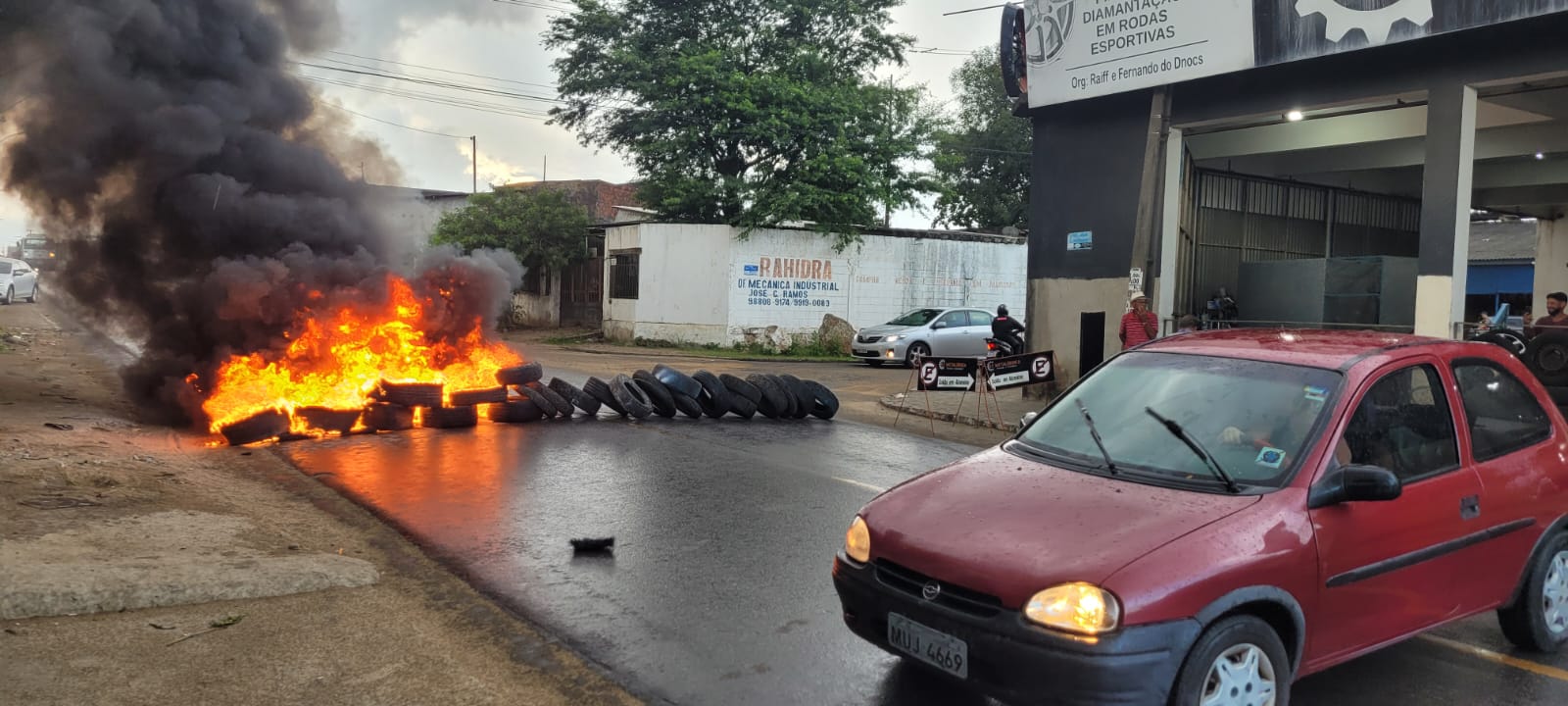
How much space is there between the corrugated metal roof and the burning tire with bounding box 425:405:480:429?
2826cm

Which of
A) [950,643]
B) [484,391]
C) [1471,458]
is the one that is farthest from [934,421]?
[950,643]

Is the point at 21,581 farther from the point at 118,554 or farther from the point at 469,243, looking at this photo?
the point at 469,243

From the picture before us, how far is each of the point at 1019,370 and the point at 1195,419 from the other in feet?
29.5

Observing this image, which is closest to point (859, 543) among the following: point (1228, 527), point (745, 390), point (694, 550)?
point (1228, 527)

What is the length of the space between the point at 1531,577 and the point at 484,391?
970cm

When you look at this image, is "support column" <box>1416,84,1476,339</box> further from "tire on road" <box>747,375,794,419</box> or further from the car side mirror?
the car side mirror

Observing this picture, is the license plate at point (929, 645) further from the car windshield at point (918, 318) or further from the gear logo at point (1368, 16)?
the car windshield at point (918, 318)

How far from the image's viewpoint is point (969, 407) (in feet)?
49.2

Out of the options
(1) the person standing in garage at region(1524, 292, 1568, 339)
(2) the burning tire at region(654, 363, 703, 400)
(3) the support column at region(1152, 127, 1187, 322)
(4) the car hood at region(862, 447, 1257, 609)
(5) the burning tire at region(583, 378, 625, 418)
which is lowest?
(5) the burning tire at region(583, 378, 625, 418)

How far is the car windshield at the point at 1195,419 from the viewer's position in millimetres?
3852

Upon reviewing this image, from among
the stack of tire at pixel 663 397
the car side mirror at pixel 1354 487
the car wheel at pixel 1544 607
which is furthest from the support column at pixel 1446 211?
the car side mirror at pixel 1354 487

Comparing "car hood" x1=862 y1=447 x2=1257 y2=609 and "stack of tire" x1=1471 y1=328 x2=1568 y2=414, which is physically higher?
"stack of tire" x1=1471 y1=328 x2=1568 y2=414

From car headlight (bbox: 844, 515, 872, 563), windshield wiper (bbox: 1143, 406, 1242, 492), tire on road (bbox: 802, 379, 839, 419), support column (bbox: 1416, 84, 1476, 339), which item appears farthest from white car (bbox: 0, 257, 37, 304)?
windshield wiper (bbox: 1143, 406, 1242, 492)

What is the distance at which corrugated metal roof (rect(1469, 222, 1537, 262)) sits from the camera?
90.9 feet
